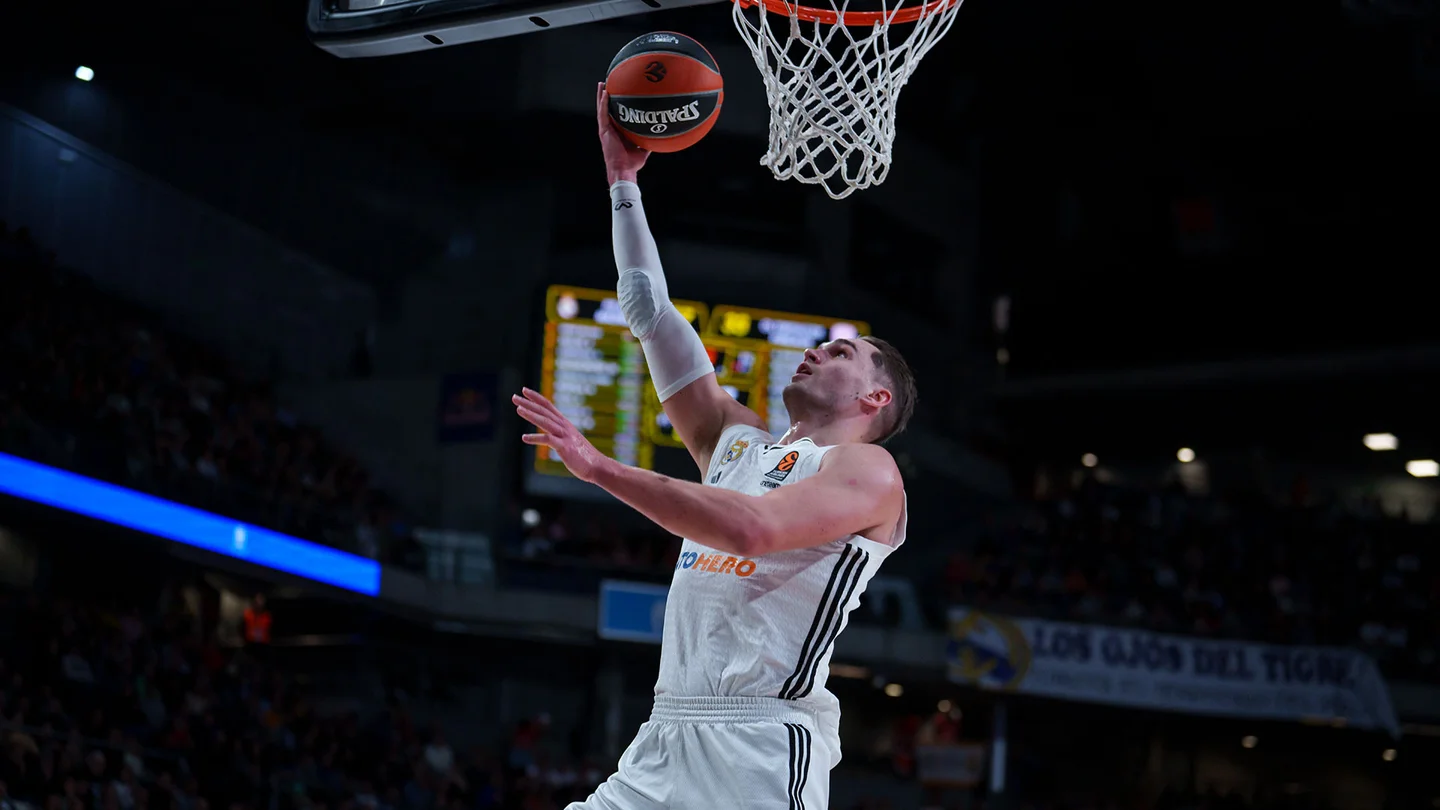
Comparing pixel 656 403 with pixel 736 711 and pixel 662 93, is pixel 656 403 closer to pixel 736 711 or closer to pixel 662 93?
pixel 662 93

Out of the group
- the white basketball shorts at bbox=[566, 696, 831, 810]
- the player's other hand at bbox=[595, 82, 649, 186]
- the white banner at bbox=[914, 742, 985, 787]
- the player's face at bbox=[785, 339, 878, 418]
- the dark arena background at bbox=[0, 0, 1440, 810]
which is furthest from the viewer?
the white banner at bbox=[914, 742, 985, 787]

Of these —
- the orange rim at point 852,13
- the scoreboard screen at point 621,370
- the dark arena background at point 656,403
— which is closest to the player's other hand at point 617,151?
the orange rim at point 852,13

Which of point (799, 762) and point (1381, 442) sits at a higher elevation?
point (1381, 442)

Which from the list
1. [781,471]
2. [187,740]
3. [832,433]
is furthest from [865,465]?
[187,740]

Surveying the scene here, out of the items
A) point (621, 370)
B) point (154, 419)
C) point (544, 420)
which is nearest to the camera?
point (544, 420)

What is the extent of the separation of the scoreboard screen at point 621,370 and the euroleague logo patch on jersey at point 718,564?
625 inches

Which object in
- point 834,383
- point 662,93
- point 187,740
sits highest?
point 662,93

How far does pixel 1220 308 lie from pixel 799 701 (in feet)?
83.3

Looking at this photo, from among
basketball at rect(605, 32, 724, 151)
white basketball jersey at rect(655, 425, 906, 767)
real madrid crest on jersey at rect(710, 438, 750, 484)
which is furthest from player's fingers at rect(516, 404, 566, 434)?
basketball at rect(605, 32, 724, 151)

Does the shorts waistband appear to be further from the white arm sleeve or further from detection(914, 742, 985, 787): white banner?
detection(914, 742, 985, 787): white banner

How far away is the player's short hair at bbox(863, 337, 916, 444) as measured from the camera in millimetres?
4082

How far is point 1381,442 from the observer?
2778cm

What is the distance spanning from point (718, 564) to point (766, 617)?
178 mm

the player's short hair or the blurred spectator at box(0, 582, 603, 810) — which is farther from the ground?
the player's short hair
